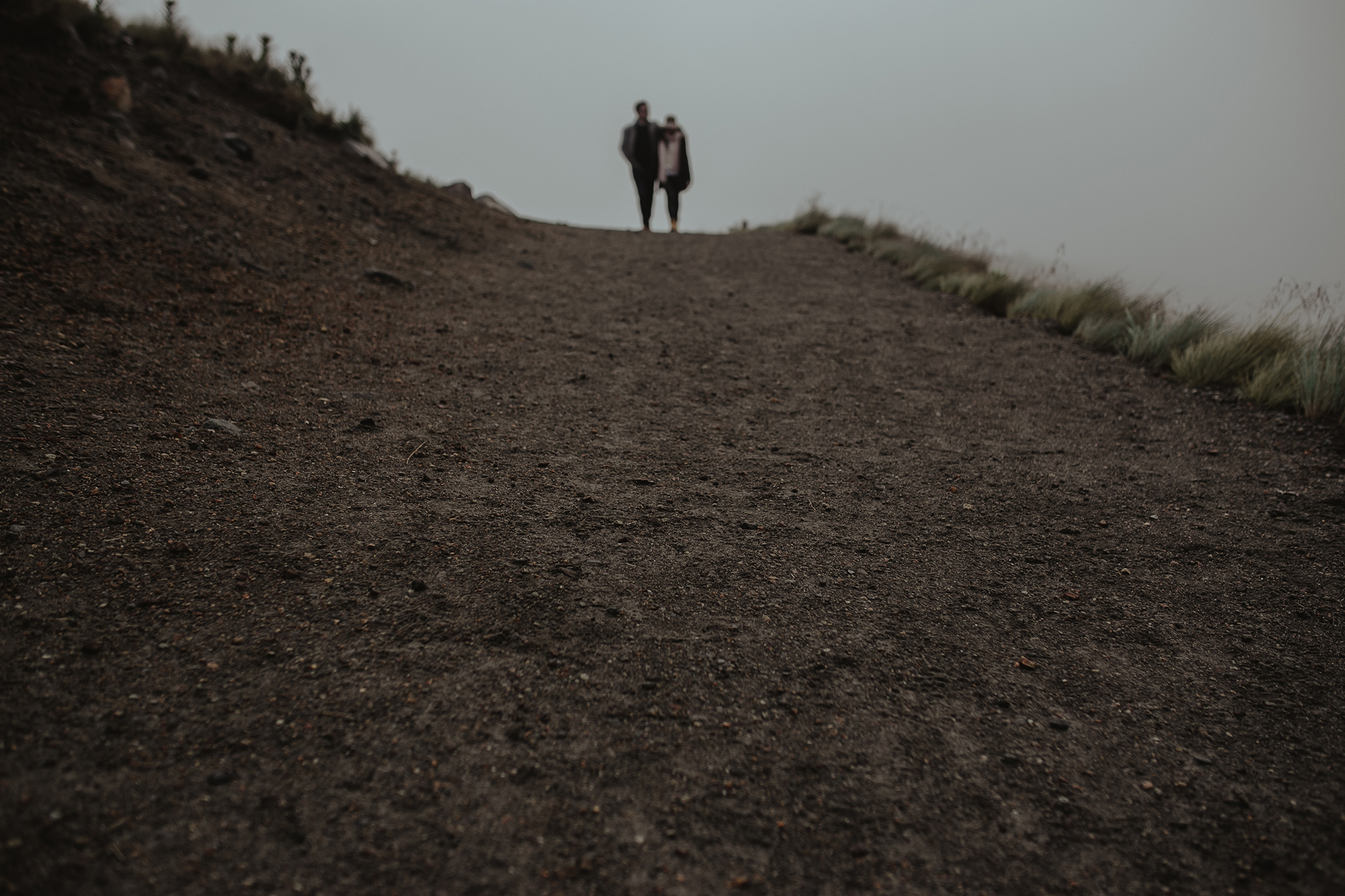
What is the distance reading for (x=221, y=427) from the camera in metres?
3.11

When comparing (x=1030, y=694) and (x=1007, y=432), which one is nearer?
(x=1030, y=694)

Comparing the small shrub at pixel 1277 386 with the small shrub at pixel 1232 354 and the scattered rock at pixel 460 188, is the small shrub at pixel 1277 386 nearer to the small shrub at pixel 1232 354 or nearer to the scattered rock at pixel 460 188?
the small shrub at pixel 1232 354

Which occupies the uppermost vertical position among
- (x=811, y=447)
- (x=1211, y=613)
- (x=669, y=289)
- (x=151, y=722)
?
(x=669, y=289)

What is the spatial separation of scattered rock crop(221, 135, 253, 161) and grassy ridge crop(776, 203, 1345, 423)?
7.43 metres

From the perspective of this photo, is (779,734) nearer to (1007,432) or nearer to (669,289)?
(1007,432)

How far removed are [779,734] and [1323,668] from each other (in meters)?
1.92

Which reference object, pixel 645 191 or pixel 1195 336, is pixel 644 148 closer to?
pixel 645 191

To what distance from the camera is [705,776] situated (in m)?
1.72

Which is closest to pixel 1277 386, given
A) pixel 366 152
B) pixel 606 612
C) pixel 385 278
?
pixel 606 612

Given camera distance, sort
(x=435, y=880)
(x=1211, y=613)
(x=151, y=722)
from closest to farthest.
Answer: (x=435, y=880)
(x=151, y=722)
(x=1211, y=613)

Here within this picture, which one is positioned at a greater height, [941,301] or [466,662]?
[941,301]

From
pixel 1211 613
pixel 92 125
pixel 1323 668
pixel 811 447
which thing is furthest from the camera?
pixel 92 125

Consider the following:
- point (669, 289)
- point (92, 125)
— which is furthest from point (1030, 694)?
point (92, 125)

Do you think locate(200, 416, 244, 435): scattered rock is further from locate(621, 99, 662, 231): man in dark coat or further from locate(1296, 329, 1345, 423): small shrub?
locate(621, 99, 662, 231): man in dark coat
